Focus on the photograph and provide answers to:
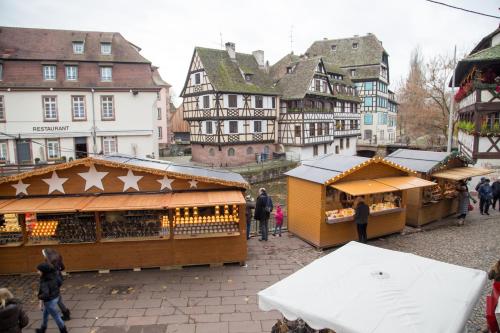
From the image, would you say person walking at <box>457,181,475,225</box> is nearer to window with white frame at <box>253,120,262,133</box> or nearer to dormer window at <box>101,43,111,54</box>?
window with white frame at <box>253,120,262,133</box>

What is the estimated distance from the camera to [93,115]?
28969mm

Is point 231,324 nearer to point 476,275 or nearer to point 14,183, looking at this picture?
point 476,275

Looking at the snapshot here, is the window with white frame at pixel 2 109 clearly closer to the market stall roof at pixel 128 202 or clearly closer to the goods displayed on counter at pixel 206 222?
the market stall roof at pixel 128 202

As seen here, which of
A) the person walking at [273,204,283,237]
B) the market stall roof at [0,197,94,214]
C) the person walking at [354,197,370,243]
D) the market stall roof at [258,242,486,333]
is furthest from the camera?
the person walking at [273,204,283,237]

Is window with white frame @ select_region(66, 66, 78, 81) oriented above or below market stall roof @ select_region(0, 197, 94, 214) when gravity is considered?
above

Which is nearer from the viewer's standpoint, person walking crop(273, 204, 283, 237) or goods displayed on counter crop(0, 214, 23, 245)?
goods displayed on counter crop(0, 214, 23, 245)

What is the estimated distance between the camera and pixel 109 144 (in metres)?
29.8

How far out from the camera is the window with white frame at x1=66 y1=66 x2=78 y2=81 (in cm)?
2853

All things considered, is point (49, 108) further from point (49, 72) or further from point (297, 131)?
point (297, 131)

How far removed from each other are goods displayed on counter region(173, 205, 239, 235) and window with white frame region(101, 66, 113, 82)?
22.9 meters

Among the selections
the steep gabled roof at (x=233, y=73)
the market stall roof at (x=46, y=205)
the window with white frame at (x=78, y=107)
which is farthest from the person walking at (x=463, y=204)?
the window with white frame at (x=78, y=107)

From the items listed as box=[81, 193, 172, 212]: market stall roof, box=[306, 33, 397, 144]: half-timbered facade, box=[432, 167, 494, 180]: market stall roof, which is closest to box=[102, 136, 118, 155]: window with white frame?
box=[81, 193, 172, 212]: market stall roof

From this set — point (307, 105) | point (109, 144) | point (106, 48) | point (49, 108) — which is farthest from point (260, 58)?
point (49, 108)

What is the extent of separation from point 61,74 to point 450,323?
3090 centimetres
